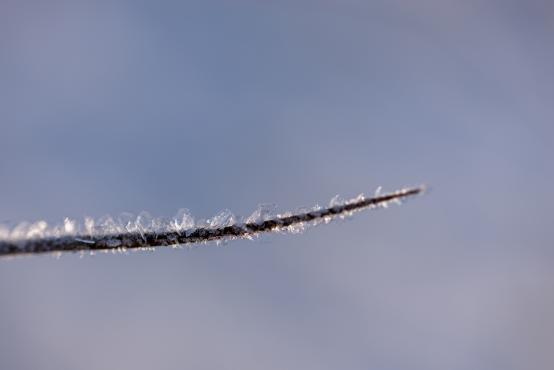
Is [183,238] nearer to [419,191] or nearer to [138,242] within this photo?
[138,242]

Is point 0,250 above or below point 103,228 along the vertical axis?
below

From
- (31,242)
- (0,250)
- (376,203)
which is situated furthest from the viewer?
(376,203)

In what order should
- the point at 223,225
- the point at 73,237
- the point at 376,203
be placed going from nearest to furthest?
the point at 73,237 → the point at 223,225 → the point at 376,203

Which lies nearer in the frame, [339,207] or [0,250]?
[0,250]

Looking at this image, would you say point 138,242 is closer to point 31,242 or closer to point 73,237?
point 73,237

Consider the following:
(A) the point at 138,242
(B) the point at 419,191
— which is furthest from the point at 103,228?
(B) the point at 419,191

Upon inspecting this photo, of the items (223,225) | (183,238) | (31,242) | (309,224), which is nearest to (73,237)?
(31,242)
